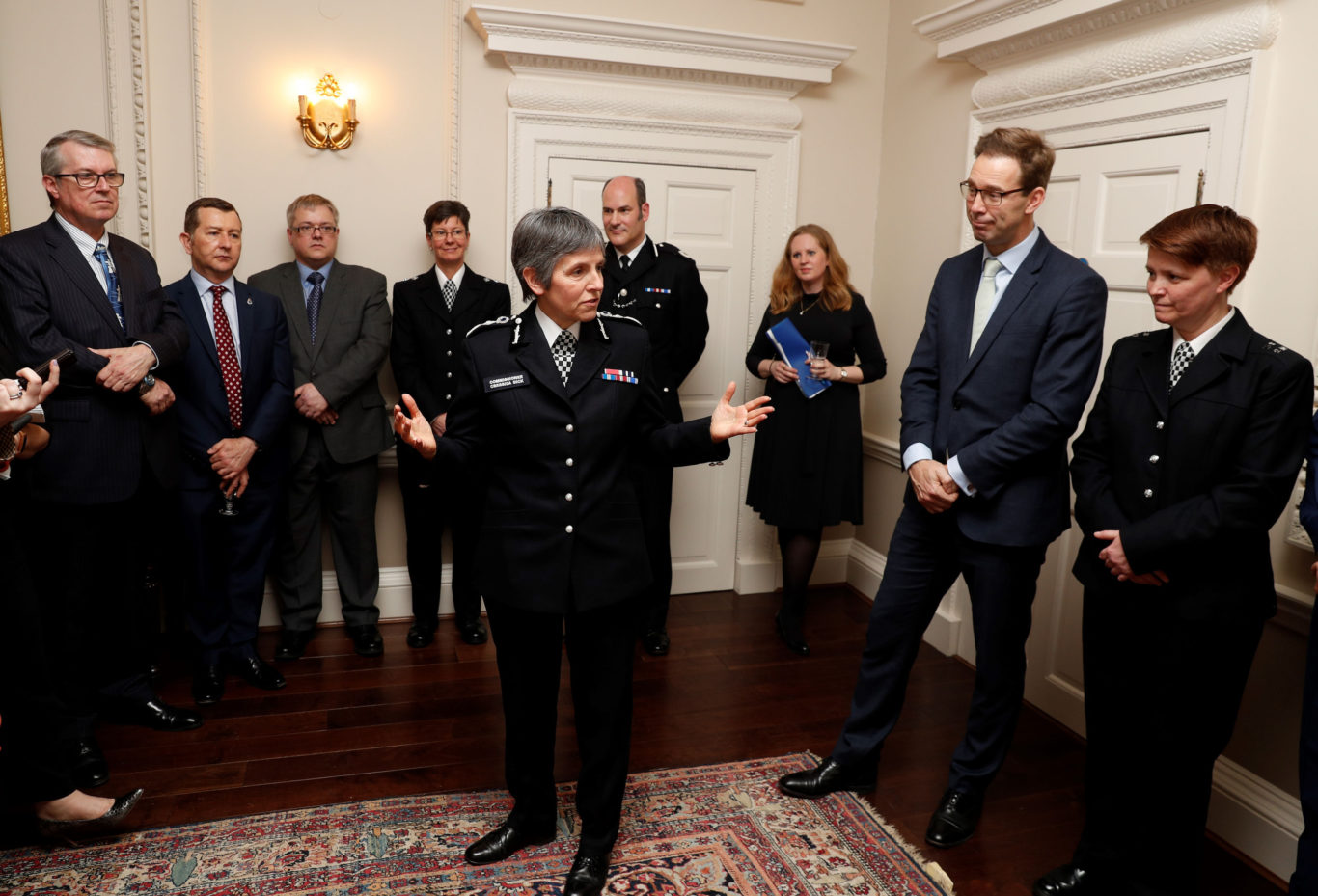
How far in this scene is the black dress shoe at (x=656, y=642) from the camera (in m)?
4.25

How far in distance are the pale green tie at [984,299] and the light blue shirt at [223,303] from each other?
2.73m

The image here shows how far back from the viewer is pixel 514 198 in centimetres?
452

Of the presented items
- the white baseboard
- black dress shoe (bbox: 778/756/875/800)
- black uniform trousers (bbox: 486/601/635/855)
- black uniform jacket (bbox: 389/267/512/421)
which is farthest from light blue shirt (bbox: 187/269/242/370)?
the white baseboard

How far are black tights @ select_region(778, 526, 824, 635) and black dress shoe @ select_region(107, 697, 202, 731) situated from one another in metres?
2.46

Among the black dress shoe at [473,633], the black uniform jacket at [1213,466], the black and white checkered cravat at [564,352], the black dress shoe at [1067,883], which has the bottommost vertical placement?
the black dress shoe at [1067,883]

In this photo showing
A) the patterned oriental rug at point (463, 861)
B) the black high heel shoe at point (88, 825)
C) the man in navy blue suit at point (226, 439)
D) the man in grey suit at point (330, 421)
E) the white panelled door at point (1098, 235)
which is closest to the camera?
the patterned oriental rug at point (463, 861)

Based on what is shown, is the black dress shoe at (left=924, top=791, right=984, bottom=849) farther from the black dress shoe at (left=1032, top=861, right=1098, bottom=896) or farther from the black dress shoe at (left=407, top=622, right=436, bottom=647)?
the black dress shoe at (left=407, top=622, right=436, bottom=647)

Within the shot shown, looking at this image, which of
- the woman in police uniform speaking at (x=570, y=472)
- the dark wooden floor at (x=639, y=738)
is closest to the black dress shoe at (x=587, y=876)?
the woman in police uniform speaking at (x=570, y=472)

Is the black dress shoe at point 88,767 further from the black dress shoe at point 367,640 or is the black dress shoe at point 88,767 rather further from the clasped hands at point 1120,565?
the clasped hands at point 1120,565

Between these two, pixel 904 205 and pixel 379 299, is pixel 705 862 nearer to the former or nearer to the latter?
pixel 379 299

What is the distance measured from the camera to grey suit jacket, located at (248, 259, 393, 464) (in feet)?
13.4

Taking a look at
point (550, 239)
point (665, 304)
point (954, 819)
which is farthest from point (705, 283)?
point (954, 819)

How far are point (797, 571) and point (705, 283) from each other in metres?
1.56

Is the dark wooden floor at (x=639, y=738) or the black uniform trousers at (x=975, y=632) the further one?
the dark wooden floor at (x=639, y=738)
